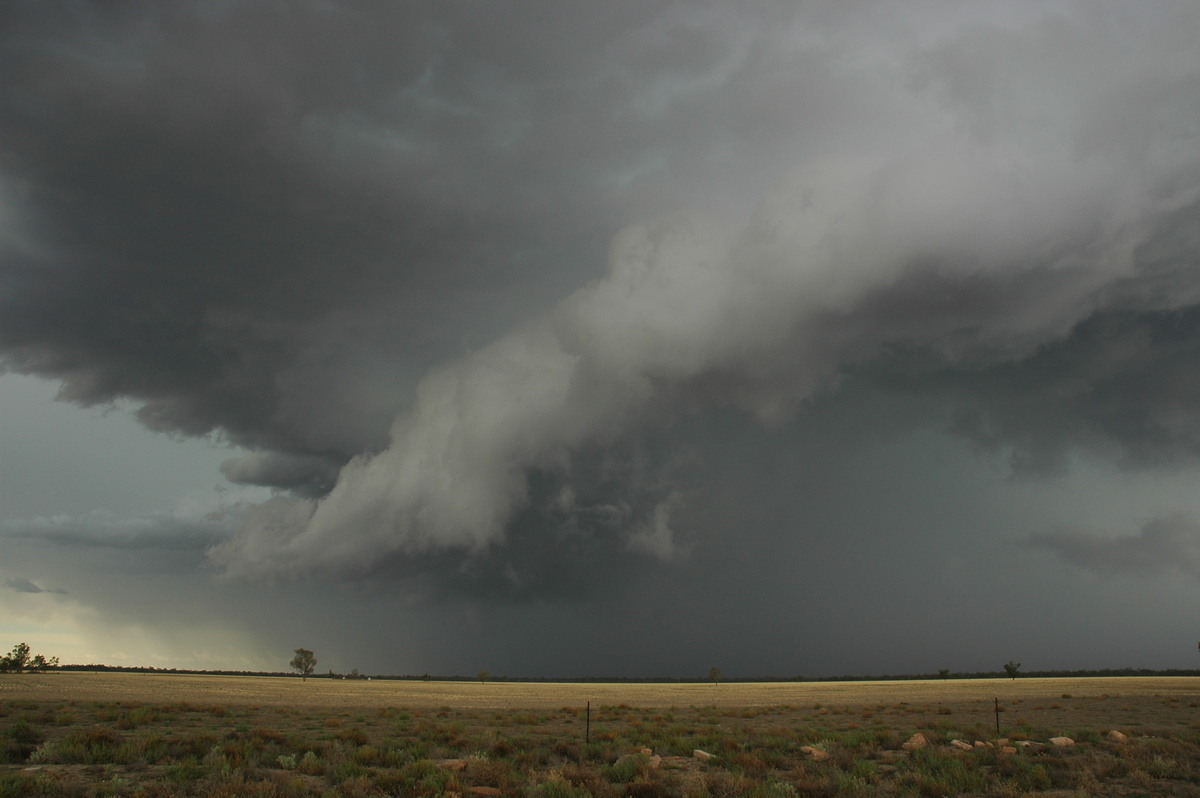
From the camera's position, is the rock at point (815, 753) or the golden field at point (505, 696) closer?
the rock at point (815, 753)

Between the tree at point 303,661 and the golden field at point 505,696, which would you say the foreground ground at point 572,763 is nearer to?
the golden field at point 505,696

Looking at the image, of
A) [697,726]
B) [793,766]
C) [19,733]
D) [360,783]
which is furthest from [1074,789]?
[19,733]

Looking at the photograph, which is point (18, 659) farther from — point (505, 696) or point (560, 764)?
point (560, 764)

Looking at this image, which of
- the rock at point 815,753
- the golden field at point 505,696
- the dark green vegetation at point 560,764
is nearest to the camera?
the dark green vegetation at point 560,764

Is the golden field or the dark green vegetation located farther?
the golden field

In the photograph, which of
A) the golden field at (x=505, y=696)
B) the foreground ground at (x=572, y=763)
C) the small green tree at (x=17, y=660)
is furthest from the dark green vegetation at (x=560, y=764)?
the small green tree at (x=17, y=660)

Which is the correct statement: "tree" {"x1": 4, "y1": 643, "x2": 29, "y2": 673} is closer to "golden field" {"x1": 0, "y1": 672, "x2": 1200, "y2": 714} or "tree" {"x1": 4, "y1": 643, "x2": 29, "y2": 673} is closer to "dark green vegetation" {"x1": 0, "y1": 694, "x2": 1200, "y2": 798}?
"golden field" {"x1": 0, "y1": 672, "x2": 1200, "y2": 714}

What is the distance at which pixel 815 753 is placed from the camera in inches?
1088

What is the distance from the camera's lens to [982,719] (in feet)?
168

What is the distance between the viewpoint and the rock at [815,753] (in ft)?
88.1

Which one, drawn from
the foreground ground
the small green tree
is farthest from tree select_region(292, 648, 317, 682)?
the foreground ground

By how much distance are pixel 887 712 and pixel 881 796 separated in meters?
47.3

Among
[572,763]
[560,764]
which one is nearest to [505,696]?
[560,764]

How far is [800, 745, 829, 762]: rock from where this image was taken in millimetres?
26856
